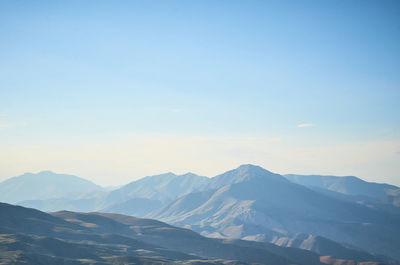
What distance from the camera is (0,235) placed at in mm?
167750

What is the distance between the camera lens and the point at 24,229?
198 meters

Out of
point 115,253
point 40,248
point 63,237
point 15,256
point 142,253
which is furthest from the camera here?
point 63,237

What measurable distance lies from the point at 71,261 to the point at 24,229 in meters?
61.7

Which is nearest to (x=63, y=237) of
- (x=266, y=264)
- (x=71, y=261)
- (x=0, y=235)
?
(x=0, y=235)

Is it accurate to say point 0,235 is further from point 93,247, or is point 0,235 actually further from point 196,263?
point 196,263

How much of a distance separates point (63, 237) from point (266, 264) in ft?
319

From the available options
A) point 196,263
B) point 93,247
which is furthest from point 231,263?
point 93,247

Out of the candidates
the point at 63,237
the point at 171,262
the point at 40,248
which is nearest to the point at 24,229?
the point at 63,237

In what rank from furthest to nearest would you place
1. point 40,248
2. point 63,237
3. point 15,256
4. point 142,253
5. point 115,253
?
point 63,237 < point 142,253 < point 115,253 < point 40,248 < point 15,256

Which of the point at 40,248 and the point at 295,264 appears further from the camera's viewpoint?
the point at 295,264

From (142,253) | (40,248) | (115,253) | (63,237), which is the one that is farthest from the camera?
(63,237)

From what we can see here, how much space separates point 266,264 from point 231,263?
36.6 metres

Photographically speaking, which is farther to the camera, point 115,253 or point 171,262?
point 115,253

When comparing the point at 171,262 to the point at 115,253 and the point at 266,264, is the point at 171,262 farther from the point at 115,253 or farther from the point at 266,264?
the point at 266,264
